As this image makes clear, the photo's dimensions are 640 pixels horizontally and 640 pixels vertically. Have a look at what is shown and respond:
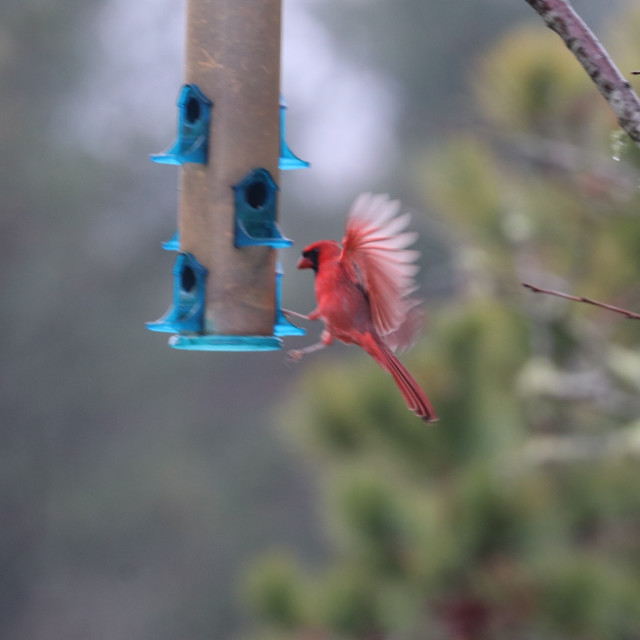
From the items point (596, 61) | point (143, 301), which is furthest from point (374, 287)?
point (143, 301)

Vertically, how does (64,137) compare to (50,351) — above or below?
above

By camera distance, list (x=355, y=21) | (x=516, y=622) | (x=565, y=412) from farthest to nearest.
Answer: (x=355, y=21)
(x=565, y=412)
(x=516, y=622)

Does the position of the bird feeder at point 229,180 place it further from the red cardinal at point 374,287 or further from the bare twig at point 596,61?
the bare twig at point 596,61

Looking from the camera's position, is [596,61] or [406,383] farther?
[406,383]

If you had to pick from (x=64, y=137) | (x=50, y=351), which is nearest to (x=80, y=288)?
(x=50, y=351)

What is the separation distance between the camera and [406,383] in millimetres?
2172

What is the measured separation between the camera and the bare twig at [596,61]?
59.1 inches

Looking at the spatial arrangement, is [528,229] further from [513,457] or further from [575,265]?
[513,457]

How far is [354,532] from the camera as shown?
4121 millimetres

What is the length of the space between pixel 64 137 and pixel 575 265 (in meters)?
6.24

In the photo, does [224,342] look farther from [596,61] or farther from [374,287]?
[596,61]

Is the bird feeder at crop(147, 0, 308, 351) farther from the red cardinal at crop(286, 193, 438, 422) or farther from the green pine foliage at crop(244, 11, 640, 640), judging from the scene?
the green pine foliage at crop(244, 11, 640, 640)

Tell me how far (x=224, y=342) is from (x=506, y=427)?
75.3 inches

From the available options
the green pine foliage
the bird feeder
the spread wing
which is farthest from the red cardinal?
the green pine foliage
